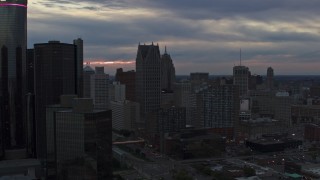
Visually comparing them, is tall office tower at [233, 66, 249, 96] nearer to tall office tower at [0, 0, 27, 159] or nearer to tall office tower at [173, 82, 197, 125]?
tall office tower at [173, 82, 197, 125]

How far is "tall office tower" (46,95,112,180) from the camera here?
1961cm

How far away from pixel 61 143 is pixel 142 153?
635 inches

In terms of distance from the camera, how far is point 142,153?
36156 mm

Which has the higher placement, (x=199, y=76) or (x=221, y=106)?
(x=199, y=76)

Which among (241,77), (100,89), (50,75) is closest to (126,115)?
(100,89)

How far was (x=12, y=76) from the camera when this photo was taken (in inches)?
1309

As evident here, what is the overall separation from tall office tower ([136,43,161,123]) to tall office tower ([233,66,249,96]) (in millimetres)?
20858

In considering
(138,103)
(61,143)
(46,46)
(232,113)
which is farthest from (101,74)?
(61,143)

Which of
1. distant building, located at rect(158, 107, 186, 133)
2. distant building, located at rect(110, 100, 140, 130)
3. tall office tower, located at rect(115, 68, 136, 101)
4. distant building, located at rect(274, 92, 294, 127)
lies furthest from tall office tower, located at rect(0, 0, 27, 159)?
distant building, located at rect(274, 92, 294, 127)

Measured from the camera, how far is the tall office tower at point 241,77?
6875cm

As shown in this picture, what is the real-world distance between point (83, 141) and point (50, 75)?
13477 mm

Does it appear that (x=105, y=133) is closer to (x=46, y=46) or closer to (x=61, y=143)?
(x=61, y=143)

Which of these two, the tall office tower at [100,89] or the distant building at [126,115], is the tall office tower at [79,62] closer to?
the distant building at [126,115]

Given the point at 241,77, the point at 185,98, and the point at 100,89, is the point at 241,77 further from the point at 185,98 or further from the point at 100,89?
the point at 100,89
